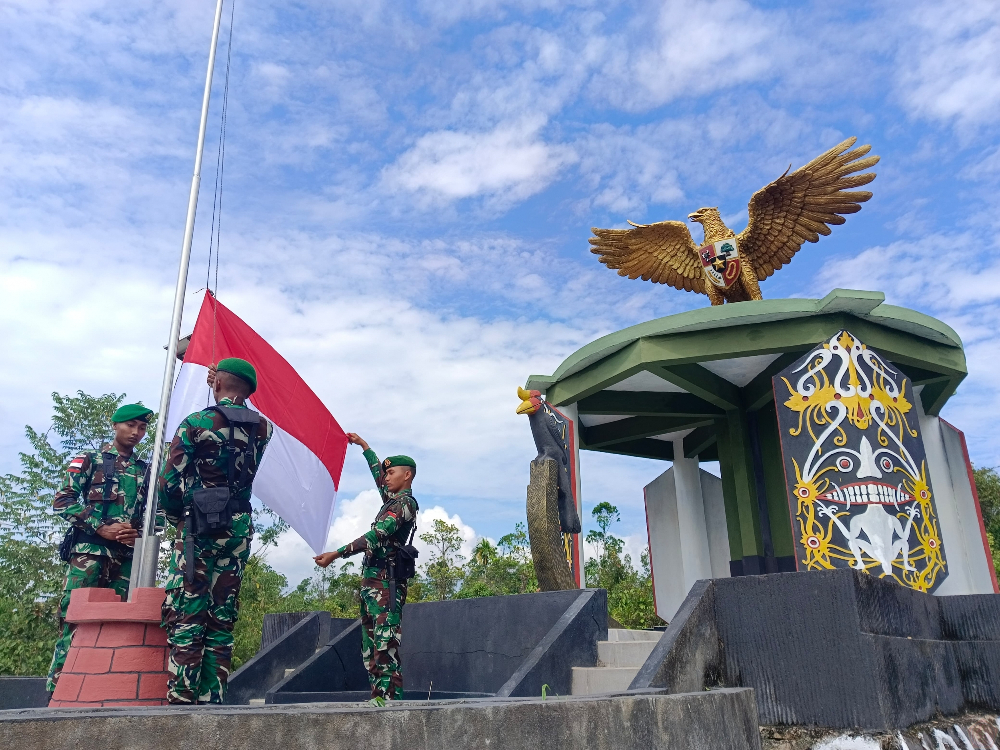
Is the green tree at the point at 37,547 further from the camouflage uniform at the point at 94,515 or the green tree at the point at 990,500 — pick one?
the green tree at the point at 990,500

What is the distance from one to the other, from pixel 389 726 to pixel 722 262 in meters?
9.12

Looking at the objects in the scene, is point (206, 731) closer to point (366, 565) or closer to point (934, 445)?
point (366, 565)

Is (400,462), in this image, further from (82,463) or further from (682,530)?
(682,530)

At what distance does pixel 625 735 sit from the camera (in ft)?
7.99

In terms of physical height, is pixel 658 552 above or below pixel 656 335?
below

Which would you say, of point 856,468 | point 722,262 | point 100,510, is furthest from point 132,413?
point 722,262

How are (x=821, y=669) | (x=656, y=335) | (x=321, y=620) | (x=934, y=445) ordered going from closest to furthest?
1. (x=821, y=669)
2. (x=321, y=620)
3. (x=656, y=335)
4. (x=934, y=445)

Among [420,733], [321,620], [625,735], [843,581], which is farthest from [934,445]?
[420,733]

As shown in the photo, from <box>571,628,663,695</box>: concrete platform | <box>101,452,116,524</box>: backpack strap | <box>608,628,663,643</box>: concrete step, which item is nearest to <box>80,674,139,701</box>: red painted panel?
<box>101,452,116,524</box>: backpack strap

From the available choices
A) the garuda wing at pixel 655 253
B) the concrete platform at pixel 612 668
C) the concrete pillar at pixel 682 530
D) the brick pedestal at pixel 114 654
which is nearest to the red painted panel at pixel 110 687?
the brick pedestal at pixel 114 654

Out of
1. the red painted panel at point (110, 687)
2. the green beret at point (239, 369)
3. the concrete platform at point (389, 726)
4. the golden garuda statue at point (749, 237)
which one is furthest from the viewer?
the golden garuda statue at point (749, 237)

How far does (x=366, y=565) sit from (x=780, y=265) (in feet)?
25.9

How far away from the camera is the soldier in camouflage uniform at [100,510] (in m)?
4.38

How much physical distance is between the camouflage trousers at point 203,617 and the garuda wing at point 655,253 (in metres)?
8.46
